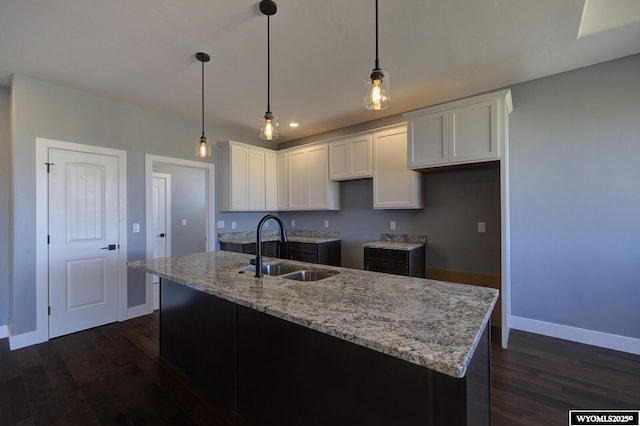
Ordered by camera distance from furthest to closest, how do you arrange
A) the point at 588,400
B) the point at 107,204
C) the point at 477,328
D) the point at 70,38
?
the point at 107,204 < the point at 70,38 < the point at 588,400 < the point at 477,328

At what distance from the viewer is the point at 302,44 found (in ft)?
7.83

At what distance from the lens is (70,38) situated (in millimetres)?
2279

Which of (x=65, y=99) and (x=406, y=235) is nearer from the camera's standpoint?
(x=65, y=99)

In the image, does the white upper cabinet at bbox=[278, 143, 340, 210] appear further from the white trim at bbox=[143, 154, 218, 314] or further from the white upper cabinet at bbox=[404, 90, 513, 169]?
the white upper cabinet at bbox=[404, 90, 513, 169]

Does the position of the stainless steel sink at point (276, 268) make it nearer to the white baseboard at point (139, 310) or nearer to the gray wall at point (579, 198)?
the white baseboard at point (139, 310)

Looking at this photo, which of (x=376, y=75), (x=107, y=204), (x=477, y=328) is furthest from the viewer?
(x=107, y=204)

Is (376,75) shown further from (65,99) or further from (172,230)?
(172,230)

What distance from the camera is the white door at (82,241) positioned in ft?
10.1

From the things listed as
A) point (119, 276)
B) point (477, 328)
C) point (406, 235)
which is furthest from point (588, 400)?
point (119, 276)

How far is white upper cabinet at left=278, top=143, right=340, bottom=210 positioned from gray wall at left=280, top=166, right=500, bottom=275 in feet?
1.56

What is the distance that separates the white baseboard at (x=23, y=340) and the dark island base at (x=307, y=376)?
1935 millimetres

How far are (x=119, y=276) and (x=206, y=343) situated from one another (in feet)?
7.37

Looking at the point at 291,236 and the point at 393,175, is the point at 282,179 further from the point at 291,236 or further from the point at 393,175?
the point at 393,175

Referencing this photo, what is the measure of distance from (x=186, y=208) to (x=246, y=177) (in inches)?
80.6
